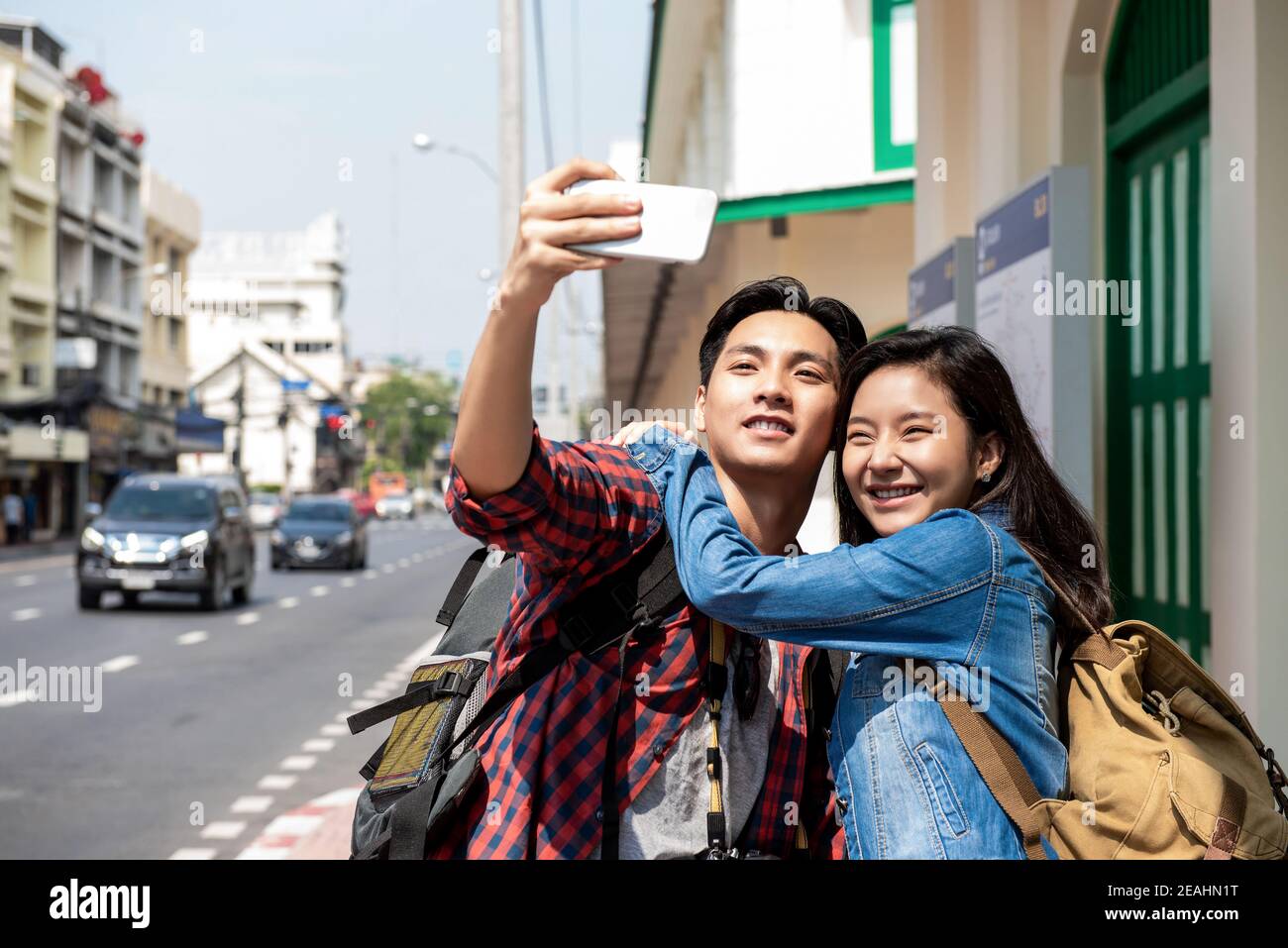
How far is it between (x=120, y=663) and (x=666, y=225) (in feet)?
42.5

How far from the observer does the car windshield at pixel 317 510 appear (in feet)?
96.2

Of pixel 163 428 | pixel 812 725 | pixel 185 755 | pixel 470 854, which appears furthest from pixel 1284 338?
pixel 163 428

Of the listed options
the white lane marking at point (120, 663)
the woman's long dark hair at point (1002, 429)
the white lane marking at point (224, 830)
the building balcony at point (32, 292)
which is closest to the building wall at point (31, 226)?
the building balcony at point (32, 292)

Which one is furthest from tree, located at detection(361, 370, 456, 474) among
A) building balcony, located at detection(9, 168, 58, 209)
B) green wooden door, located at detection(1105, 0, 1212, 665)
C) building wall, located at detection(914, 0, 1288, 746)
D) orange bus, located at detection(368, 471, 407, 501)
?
building wall, located at detection(914, 0, 1288, 746)

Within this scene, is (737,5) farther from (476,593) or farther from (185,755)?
(476,593)

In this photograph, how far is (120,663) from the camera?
13.6 meters

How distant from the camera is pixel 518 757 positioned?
84.3 inches

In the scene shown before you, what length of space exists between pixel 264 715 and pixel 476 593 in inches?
352

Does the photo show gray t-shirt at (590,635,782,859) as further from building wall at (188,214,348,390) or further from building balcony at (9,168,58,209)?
building wall at (188,214,348,390)

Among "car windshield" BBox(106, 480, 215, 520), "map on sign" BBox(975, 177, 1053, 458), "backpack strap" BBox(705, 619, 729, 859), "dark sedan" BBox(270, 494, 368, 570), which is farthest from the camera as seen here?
"dark sedan" BBox(270, 494, 368, 570)

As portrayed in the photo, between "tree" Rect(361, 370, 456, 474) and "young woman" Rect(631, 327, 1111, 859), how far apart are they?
104605mm

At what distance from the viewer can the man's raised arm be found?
1.81 meters
